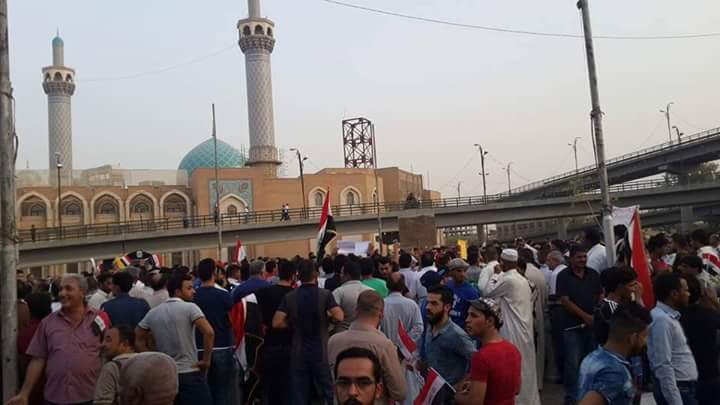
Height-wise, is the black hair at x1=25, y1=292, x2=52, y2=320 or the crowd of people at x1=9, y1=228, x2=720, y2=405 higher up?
the black hair at x1=25, y1=292, x2=52, y2=320

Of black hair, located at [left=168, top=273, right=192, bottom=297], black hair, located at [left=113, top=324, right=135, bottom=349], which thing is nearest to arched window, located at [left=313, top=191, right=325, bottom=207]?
black hair, located at [left=168, top=273, right=192, bottom=297]

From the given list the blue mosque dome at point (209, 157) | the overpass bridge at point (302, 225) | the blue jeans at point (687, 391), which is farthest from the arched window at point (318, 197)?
the blue jeans at point (687, 391)

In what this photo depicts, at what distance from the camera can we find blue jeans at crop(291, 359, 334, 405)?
262 inches

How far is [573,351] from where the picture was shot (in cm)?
765

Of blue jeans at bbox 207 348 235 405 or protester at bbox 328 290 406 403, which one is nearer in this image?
protester at bbox 328 290 406 403

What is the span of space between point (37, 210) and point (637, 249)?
59979 millimetres

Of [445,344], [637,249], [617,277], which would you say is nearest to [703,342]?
[617,277]

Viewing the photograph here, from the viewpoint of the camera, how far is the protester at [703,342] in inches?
200

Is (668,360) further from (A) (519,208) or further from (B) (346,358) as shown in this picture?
(A) (519,208)

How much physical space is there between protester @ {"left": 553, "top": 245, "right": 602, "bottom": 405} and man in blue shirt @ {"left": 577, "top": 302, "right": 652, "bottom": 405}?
12.8 feet

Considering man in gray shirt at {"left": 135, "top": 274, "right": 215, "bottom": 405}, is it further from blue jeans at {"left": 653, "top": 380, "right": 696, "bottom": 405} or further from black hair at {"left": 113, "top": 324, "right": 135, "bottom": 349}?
blue jeans at {"left": 653, "top": 380, "right": 696, "bottom": 405}

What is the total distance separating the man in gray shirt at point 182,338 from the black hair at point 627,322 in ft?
12.1

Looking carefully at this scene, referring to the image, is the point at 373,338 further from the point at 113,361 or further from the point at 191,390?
the point at 191,390

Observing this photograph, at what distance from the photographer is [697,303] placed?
525 centimetres
